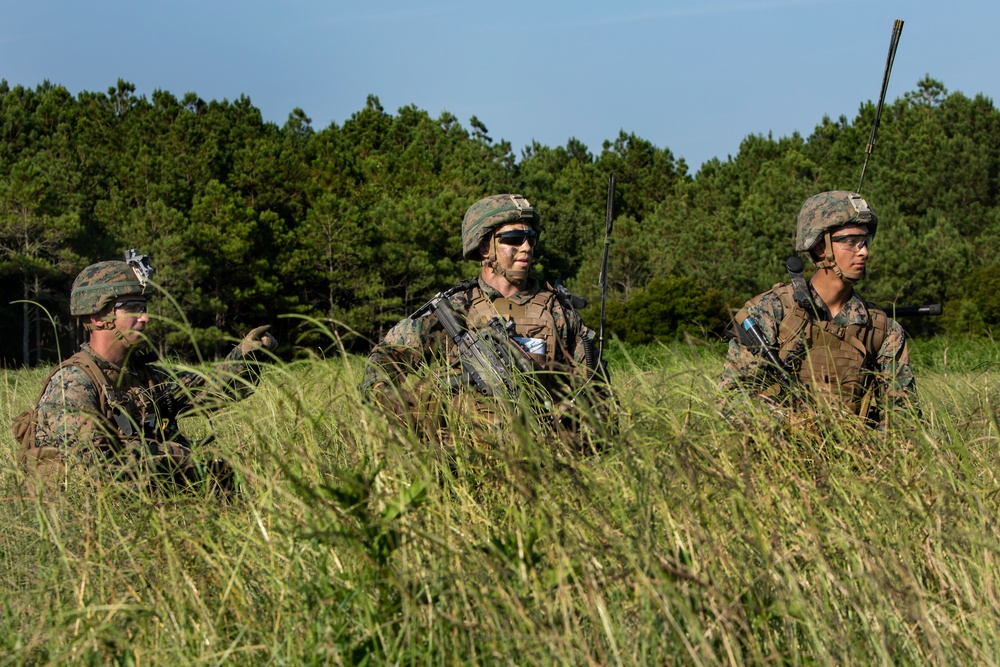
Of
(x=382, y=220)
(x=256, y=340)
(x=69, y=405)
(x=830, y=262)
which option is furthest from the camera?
(x=382, y=220)

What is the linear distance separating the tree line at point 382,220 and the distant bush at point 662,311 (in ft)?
0.25

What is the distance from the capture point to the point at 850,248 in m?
4.76

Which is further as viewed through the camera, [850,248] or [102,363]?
[850,248]

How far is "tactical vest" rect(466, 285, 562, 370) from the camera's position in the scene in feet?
15.4

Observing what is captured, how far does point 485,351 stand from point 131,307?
1.42m

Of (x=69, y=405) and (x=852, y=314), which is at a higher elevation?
(x=852, y=314)

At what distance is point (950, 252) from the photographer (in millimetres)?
31000

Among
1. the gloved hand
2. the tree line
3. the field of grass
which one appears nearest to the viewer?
the field of grass

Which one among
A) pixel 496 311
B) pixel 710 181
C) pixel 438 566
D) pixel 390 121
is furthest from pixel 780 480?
pixel 390 121

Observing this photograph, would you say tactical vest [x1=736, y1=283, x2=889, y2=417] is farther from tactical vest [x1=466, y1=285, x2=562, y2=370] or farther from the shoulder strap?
the shoulder strap

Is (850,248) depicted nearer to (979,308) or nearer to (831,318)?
(831,318)

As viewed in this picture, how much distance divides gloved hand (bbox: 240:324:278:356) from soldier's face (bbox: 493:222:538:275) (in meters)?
1.33

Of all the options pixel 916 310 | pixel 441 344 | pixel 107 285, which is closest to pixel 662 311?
pixel 916 310

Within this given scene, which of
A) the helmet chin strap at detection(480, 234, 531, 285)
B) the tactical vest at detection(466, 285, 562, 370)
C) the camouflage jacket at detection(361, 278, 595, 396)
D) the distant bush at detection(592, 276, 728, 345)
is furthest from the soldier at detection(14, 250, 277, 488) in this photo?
the distant bush at detection(592, 276, 728, 345)
